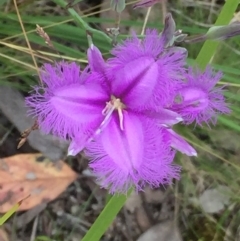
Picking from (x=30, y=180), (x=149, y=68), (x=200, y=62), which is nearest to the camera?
(x=149, y=68)

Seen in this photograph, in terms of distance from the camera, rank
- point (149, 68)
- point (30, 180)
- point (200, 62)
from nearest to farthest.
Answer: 1. point (149, 68)
2. point (200, 62)
3. point (30, 180)

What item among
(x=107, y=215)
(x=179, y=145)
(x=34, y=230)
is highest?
(x=179, y=145)

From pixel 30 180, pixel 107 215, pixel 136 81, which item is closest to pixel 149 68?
pixel 136 81

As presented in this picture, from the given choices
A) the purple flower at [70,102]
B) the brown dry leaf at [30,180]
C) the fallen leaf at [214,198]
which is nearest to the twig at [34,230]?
the brown dry leaf at [30,180]

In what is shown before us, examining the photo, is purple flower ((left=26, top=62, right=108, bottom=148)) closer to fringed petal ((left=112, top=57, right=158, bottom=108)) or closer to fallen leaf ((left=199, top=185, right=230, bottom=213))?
fringed petal ((left=112, top=57, right=158, bottom=108))

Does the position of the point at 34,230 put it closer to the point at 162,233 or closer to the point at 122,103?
the point at 162,233
